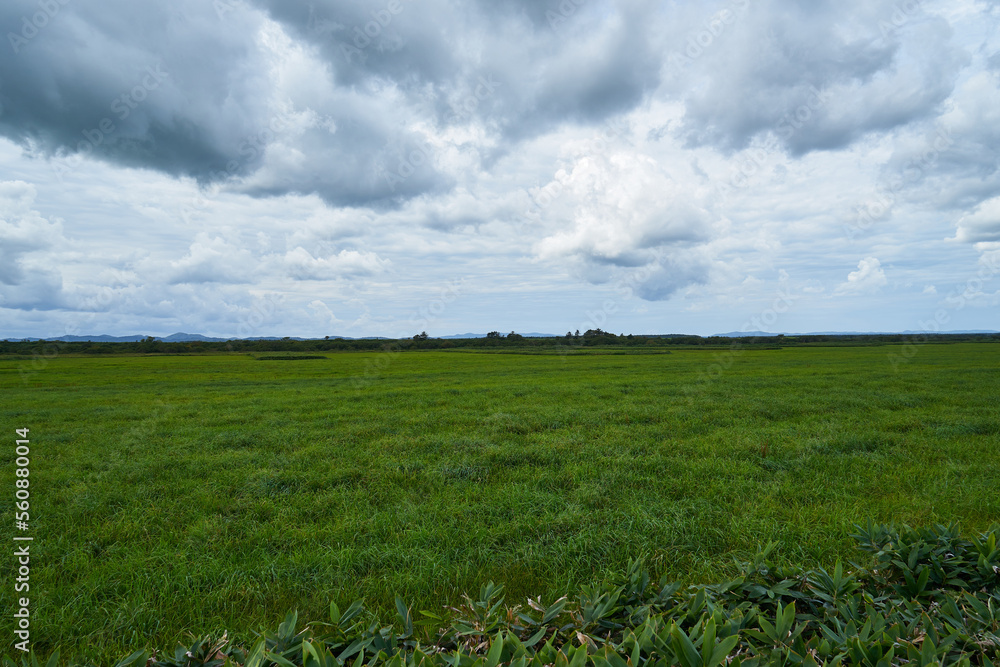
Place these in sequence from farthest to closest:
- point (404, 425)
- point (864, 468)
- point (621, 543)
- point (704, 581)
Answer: point (404, 425)
point (864, 468)
point (621, 543)
point (704, 581)

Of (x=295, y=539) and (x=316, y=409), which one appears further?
(x=316, y=409)

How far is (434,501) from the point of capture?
6316 mm

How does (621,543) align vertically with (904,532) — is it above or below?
below

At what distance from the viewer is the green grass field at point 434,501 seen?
4.23 meters

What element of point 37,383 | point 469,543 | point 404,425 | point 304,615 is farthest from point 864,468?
point 37,383

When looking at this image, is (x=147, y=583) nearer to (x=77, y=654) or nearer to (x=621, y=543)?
(x=77, y=654)

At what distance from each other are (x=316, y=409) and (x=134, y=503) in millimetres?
8266

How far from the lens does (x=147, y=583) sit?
4.34 m

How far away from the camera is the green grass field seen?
4.23m

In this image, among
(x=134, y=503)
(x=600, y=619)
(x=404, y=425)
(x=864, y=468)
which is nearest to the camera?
(x=600, y=619)

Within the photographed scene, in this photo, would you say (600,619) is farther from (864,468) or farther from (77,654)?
(864,468)

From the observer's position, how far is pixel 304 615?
150 inches

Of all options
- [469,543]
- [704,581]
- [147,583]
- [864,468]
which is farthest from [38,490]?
[864,468]

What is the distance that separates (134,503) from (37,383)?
32.6 m
